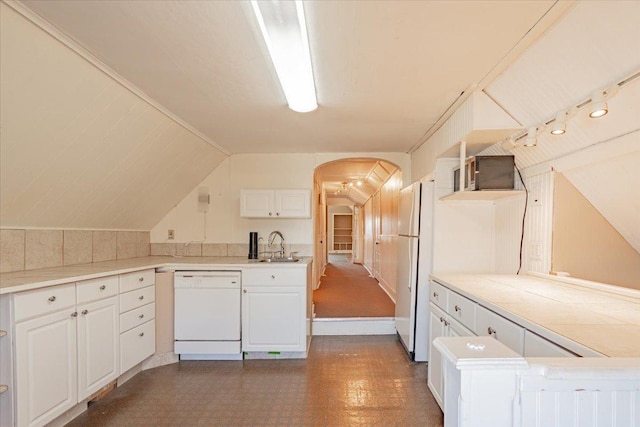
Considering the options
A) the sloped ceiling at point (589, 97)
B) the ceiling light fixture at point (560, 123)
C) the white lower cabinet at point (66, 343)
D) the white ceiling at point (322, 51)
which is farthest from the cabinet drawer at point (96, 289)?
the ceiling light fixture at point (560, 123)

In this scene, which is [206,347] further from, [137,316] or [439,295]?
[439,295]

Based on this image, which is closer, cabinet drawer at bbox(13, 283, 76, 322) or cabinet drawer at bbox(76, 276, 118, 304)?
cabinet drawer at bbox(13, 283, 76, 322)

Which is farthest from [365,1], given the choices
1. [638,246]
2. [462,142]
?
[638,246]

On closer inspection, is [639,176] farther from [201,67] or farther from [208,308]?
[208,308]

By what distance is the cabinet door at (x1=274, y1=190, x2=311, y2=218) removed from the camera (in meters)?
3.79

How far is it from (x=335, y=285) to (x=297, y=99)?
4.96m

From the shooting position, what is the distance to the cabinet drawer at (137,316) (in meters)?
2.63

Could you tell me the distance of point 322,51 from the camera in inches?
69.2

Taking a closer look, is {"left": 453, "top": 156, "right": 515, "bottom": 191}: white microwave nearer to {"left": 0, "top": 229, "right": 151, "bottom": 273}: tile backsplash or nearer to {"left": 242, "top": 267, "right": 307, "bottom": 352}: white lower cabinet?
{"left": 242, "top": 267, "right": 307, "bottom": 352}: white lower cabinet

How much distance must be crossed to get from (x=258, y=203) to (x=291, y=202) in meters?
0.38

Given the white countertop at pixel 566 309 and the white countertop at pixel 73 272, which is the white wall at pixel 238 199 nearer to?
the white countertop at pixel 73 272

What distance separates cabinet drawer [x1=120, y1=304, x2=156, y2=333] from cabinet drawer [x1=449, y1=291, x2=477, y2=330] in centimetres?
250

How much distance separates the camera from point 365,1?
54.2 inches

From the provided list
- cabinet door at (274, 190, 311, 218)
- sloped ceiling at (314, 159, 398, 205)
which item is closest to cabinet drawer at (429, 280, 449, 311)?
cabinet door at (274, 190, 311, 218)
